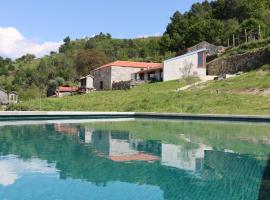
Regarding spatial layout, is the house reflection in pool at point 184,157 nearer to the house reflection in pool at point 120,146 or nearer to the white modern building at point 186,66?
the house reflection in pool at point 120,146

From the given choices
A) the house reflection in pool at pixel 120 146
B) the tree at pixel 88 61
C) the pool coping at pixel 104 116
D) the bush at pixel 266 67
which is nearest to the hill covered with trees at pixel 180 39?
the tree at pixel 88 61

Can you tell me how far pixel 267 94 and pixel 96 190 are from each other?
21.1 meters

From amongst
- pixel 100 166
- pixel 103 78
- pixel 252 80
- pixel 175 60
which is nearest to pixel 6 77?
pixel 103 78

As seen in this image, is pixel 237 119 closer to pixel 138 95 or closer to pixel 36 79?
pixel 138 95

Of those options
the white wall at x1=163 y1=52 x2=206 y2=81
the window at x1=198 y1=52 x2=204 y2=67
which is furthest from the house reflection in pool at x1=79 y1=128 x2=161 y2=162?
the window at x1=198 y1=52 x2=204 y2=67

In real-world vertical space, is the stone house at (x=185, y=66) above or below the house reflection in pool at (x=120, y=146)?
above

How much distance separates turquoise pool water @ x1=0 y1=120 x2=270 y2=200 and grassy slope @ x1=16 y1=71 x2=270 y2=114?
26.6 feet

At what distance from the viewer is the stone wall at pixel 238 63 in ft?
116

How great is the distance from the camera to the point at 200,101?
26.0 m

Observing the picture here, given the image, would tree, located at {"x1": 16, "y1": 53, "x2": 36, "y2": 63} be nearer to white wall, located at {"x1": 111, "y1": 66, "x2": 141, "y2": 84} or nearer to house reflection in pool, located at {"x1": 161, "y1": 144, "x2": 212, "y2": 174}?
white wall, located at {"x1": 111, "y1": 66, "x2": 141, "y2": 84}

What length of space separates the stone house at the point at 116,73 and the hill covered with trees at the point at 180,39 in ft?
26.4

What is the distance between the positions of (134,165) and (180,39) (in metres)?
56.9

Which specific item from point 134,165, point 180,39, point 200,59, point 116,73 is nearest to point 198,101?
point 200,59

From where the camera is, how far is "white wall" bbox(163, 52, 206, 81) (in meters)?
39.3
